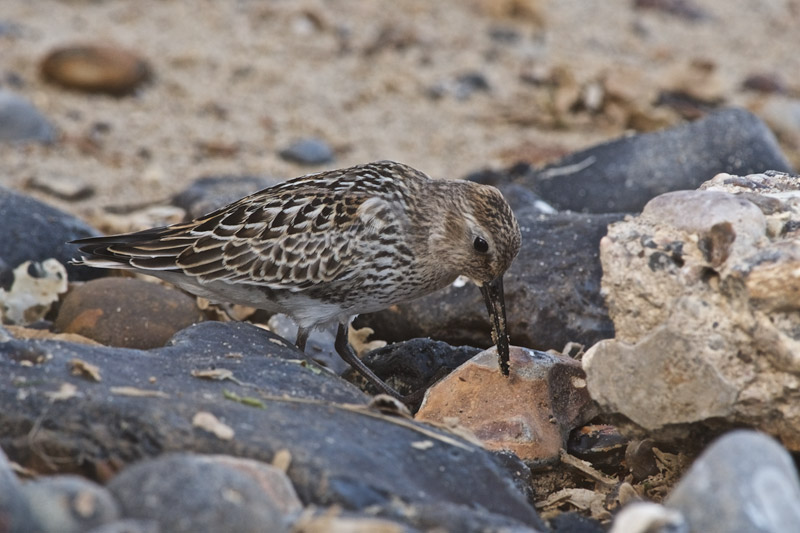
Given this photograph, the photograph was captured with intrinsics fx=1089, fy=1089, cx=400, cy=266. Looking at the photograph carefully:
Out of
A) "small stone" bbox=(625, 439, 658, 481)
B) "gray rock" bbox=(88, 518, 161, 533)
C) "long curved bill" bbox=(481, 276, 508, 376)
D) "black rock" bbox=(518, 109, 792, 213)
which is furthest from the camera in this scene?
"black rock" bbox=(518, 109, 792, 213)

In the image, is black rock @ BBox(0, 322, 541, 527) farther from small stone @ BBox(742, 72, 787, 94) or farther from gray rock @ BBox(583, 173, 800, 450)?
small stone @ BBox(742, 72, 787, 94)

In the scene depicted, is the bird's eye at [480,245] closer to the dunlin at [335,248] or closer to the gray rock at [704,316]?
the dunlin at [335,248]

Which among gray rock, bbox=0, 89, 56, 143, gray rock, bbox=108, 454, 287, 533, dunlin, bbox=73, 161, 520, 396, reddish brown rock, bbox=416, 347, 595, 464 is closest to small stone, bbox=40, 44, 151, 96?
gray rock, bbox=0, 89, 56, 143

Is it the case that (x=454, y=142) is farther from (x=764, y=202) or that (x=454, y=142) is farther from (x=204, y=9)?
(x=764, y=202)

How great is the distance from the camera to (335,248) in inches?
232

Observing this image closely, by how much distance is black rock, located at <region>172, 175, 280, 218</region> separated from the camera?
789cm

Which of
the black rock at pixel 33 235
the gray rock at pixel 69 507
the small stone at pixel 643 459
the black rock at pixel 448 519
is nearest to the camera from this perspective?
the gray rock at pixel 69 507

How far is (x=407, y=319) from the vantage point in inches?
259

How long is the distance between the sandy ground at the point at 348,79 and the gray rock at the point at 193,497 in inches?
229

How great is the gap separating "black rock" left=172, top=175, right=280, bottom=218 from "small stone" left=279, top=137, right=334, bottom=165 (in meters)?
1.47

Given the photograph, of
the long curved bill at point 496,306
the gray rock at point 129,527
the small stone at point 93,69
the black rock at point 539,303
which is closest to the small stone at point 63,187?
the small stone at point 93,69

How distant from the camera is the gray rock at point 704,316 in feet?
13.4

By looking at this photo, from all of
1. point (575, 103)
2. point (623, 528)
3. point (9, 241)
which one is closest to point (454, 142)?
point (575, 103)

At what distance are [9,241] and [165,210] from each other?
174 cm
